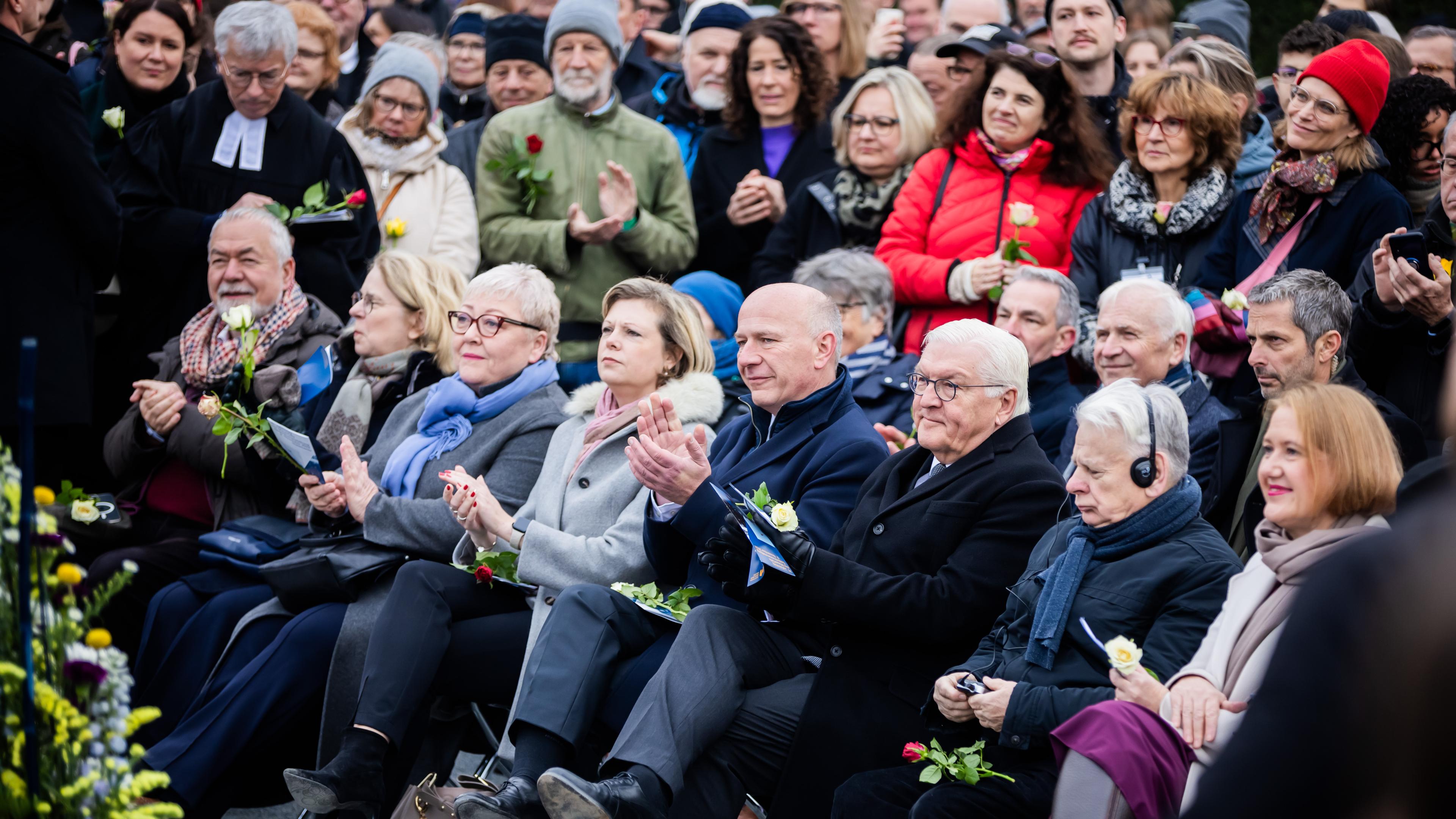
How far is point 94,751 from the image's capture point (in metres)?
2.75

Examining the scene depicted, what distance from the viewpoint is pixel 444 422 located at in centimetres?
550

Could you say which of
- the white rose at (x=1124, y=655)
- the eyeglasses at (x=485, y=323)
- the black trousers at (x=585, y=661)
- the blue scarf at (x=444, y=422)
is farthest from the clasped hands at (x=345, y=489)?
the white rose at (x=1124, y=655)

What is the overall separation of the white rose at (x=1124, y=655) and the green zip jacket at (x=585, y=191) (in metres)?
3.83

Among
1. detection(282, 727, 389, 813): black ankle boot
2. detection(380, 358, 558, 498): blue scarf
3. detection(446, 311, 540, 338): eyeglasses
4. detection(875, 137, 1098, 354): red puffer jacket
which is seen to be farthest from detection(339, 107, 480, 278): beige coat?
detection(282, 727, 389, 813): black ankle boot

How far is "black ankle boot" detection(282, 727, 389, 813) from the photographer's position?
171 inches

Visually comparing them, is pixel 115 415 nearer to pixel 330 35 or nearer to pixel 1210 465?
pixel 330 35

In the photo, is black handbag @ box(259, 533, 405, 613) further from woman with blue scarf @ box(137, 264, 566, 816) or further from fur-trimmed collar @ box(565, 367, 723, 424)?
fur-trimmed collar @ box(565, 367, 723, 424)

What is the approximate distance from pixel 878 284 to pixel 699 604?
202cm

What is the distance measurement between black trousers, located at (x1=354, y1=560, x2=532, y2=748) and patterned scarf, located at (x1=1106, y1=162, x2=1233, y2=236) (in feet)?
9.43

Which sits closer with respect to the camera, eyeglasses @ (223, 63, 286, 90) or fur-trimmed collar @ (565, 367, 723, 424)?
fur-trimmed collar @ (565, 367, 723, 424)

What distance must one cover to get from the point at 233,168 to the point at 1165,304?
13.9 feet

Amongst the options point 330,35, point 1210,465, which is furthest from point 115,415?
point 1210,465

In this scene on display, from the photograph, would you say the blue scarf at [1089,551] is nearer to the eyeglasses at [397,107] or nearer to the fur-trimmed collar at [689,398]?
the fur-trimmed collar at [689,398]

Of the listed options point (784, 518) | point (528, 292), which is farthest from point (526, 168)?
point (784, 518)
